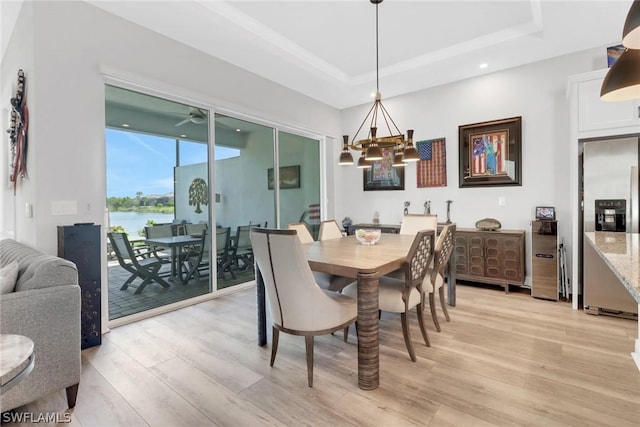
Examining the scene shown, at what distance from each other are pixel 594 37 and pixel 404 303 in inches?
143

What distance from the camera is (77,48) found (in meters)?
2.63

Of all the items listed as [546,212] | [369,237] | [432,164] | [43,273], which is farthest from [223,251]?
[546,212]

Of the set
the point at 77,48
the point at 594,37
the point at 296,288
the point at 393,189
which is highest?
the point at 594,37

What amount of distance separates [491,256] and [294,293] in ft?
10.1

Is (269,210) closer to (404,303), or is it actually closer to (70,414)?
(404,303)

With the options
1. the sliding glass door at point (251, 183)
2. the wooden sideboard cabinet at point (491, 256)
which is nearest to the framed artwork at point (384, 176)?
the sliding glass door at point (251, 183)

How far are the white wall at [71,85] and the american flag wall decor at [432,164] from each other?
3.46 metres

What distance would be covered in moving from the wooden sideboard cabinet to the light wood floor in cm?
90

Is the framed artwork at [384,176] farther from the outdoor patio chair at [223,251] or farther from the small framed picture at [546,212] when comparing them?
the outdoor patio chair at [223,251]

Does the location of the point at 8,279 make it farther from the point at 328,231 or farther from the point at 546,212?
the point at 546,212

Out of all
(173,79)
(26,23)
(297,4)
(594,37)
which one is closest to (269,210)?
(173,79)

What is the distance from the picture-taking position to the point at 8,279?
5.45ft

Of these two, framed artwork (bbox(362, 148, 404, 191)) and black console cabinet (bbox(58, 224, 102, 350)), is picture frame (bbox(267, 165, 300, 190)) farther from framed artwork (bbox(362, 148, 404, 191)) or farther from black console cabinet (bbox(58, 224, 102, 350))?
black console cabinet (bbox(58, 224, 102, 350))

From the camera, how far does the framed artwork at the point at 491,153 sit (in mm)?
4008
